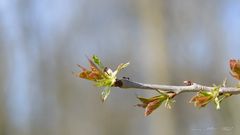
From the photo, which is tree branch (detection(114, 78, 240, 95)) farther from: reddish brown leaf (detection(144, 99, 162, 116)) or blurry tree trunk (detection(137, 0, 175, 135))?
blurry tree trunk (detection(137, 0, 175, 135))

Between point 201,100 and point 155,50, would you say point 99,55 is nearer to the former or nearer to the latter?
point 155,50

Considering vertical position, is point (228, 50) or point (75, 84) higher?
point (75, 84)

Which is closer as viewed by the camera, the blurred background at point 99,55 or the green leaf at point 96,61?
the green leaf at point 96,61

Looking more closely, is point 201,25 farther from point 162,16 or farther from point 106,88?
point 106,88

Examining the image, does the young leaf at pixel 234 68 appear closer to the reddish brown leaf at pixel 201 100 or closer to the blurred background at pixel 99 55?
the reddish brown leaf at pixel 201 100

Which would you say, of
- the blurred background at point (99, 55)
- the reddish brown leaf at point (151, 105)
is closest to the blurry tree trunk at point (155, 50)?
the blurred background at point (99, 55)

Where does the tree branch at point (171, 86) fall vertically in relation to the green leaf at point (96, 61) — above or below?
below

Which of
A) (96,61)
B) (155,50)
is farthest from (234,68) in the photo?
(155,50)

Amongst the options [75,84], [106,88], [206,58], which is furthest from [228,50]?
[106,88]

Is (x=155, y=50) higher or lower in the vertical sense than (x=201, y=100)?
higher
